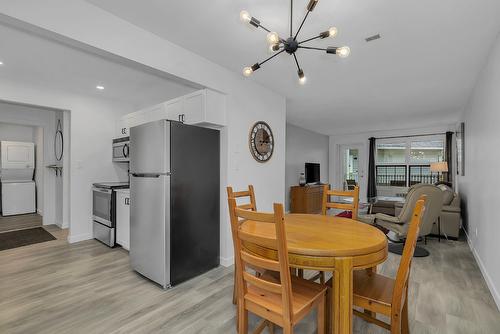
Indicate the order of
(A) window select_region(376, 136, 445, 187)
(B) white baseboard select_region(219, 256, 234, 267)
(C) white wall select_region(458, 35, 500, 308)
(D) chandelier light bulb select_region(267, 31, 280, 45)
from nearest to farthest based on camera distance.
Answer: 1. (D) chandelier light bulb select_region(267, 31, 280, 45)
2. (C) white wall select_region(458, 35, 500, 308)
3. (B) white baseboard select_region(219, 256, 234, 267)
4. (A) window select_region(376, 136, 445, 187)

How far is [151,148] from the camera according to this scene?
2506mm

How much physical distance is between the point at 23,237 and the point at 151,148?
3.50 metres

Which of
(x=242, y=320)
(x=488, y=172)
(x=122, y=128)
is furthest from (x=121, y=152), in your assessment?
(x=488, y=172)

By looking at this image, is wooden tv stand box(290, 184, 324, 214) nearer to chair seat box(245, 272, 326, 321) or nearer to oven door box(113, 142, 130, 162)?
oven door box(113, 142, 130, 162)

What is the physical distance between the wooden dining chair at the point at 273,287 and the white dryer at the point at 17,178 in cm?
717

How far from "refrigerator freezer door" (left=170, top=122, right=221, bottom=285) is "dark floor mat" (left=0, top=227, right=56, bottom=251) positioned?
117 inches

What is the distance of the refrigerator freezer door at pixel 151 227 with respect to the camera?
2408mm

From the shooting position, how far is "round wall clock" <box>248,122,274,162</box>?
3428 millimetres

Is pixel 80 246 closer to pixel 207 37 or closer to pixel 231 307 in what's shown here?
pixel 231 307

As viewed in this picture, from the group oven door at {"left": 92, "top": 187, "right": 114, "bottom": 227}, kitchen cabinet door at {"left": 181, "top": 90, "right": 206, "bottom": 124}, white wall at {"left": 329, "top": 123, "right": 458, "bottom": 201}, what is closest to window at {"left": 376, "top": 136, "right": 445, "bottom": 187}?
white wall at {"left": 329, "top": 123, "right": 458, "bottom": 201}

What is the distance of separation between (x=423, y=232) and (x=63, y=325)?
4.20 m

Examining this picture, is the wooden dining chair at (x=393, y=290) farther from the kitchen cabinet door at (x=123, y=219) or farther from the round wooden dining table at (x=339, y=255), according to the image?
the kitchen cabinet door at (x=123, y=219)

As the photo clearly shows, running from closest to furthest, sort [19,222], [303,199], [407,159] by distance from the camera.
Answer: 1. [19,222]
2. [303,199]
3. [407,159]

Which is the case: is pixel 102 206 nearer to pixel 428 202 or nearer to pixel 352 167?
pixel 428 202
